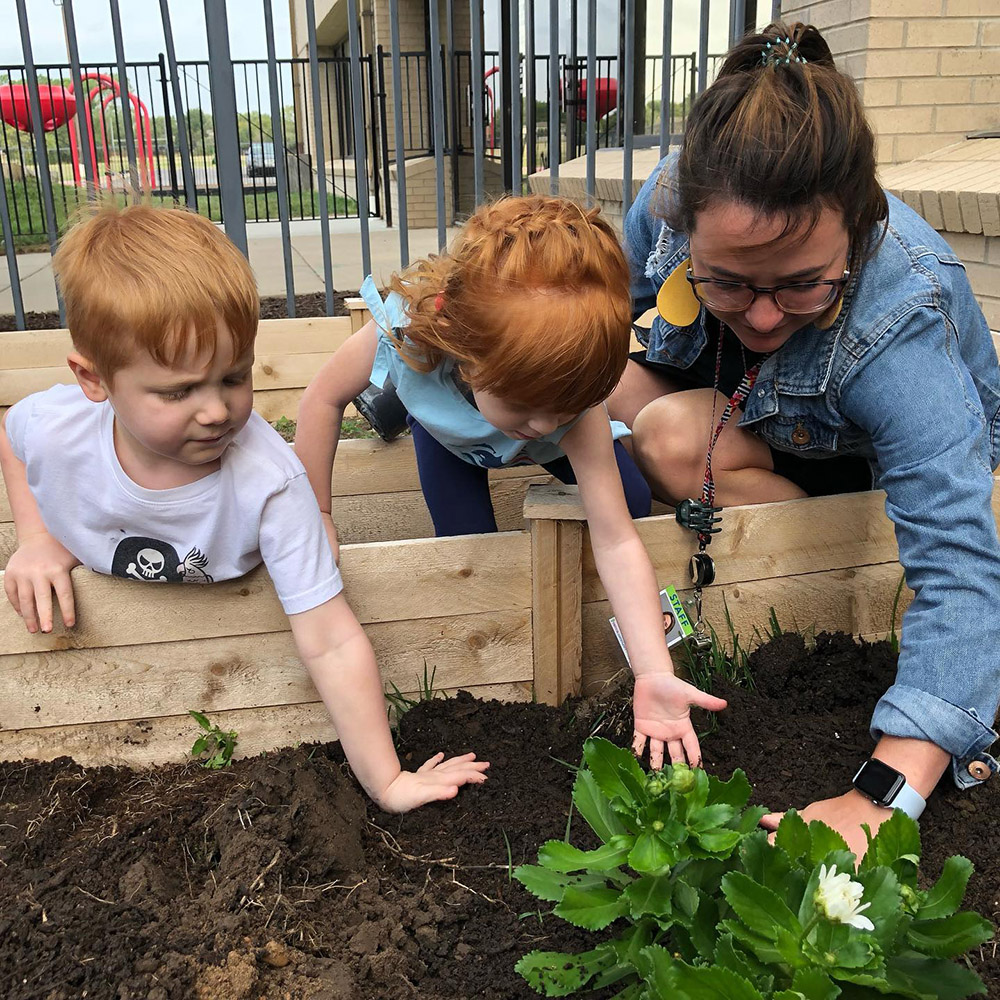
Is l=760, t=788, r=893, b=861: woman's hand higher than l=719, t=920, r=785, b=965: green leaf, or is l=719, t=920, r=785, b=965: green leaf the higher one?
l=719, t=920, r=785, b=965: green leaf

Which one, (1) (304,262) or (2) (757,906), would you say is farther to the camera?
(1) (304,262)

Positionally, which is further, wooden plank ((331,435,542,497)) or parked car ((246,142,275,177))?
parked car ((246,142,275,177))

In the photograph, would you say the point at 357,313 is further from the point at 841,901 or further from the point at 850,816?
the point at 841,901

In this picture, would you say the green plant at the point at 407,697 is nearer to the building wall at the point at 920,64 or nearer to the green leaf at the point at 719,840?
the green leaf at the point at 719,840

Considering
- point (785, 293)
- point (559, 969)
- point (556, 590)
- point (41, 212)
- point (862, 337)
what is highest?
point (785, 293)

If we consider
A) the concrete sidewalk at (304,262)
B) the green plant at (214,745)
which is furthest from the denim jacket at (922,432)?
the concrete sidewalk at (304,262)

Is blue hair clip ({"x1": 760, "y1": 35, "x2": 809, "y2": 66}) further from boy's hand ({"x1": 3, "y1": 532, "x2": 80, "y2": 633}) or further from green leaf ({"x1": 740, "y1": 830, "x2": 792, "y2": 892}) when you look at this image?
boy's hand ({"x1": 3, "y1": 532, "x2": 80, "y2": 633})

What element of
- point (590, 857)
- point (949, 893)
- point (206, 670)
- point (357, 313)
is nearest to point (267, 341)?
point (357, 313)

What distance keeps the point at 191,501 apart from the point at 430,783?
0.67 meters

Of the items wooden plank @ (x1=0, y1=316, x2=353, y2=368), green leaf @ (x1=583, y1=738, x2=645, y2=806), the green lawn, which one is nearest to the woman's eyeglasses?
green leaf @ (x1=583, y1=738, x2=645, y2=806)

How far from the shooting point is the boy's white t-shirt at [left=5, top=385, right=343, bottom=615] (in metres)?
1.75

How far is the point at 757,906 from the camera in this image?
40.4 inches

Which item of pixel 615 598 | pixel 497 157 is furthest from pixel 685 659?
pixel 497 157

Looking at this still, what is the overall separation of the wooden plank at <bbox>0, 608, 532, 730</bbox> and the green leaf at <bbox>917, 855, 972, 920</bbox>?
1010mm
